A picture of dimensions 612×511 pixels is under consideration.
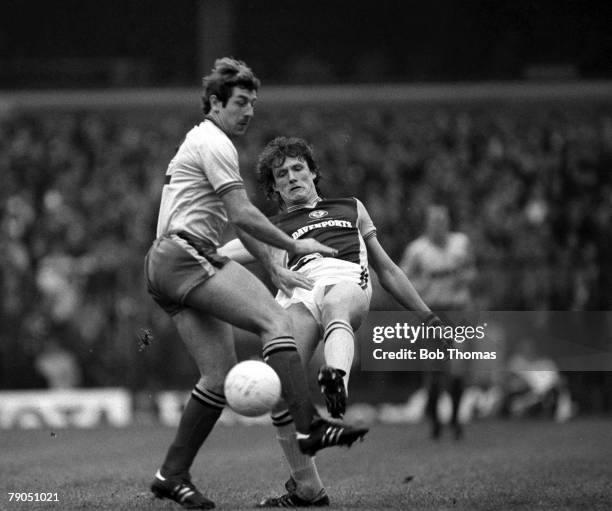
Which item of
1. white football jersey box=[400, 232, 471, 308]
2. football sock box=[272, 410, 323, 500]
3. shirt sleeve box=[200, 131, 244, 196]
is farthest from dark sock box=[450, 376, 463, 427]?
shirt sleeve box=[200, 131, 244, 196]

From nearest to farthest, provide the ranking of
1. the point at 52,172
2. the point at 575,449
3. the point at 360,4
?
the point at 575,449 → the point at 52,172 → the point at 360,4

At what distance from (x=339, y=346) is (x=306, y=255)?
2.36ft

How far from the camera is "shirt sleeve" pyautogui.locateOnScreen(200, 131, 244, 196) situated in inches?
236

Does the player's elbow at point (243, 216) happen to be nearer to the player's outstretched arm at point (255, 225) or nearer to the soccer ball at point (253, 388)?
the player's outstretched arm at point (255, 225)

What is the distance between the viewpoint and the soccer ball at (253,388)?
19.3 feet

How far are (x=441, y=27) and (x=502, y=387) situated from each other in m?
12.8

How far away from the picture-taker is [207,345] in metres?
6.29

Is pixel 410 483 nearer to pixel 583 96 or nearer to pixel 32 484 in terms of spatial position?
pixel 32 484

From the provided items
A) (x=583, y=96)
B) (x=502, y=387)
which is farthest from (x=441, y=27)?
(x=502, y=387)

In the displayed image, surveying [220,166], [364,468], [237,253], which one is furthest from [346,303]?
[364,468]

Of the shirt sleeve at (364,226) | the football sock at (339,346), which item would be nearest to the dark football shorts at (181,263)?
the football sock at (339,346)

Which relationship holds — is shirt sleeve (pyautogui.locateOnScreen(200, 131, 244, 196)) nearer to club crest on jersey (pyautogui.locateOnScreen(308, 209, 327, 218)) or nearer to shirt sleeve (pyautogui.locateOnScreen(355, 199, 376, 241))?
club crest on jersey (pyautogui.locateOnScreen(308, 209, 327, 218))

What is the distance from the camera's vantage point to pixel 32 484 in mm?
7605

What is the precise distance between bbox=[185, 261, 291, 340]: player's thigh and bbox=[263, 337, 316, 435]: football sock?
0.23 feet
